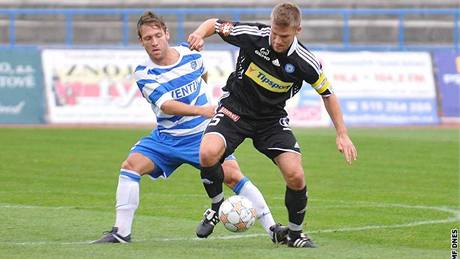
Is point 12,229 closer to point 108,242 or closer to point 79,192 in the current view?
point 108,242

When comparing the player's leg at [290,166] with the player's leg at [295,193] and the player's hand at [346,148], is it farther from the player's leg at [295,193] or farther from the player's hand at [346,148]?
the player's hand at [346,148]

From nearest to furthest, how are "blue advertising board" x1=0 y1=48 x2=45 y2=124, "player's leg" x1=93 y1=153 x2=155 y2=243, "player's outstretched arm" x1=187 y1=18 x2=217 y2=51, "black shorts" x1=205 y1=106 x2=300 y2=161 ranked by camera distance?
"player's outstretched arm" x1=187 y1=18 x2=217 y2=51 < "black shorts" x1=205 y1=106 x2=300 y2=161 < "player's leg" x1=93 y1=153 x2=155 y2=243 < "blue advertising board" x1=0 y1=48 x2=45 y2=124

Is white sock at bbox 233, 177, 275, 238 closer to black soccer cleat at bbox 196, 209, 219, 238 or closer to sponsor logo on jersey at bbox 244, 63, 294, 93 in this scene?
black soccer cleat at bbox 196, 209, 219, 238

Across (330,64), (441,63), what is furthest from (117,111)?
(441,63)

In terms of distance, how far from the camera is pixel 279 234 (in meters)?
9.66

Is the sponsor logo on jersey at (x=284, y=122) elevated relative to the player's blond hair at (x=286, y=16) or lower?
lower

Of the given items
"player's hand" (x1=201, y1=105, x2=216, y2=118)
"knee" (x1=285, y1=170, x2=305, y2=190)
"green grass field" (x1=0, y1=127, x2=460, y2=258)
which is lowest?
"green grass field" (x1=0, y1=127, x2=460, y2=258)

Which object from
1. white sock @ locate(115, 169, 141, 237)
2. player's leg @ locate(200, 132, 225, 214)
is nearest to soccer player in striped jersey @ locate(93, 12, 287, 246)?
white sock @ locate(115, 169, 141, 237)

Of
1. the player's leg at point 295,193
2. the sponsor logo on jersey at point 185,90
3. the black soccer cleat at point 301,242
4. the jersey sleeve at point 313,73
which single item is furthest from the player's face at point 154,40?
the black soccer cleat at point 301,242

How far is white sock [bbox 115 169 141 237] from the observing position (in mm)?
9625

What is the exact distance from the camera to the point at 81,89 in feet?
79.6

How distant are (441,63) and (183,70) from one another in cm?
1654

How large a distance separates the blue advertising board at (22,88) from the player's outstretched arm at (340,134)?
618 inches

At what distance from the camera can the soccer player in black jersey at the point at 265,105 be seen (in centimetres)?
927
